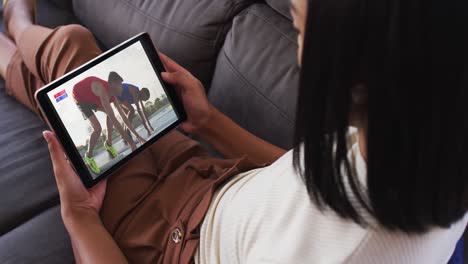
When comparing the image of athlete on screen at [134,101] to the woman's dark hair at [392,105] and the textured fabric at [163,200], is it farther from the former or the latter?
the woman's dark hair at [392,105]

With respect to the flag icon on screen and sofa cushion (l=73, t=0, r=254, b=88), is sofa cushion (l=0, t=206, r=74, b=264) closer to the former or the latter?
the flag icon on screen

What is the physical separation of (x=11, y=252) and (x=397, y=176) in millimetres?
764

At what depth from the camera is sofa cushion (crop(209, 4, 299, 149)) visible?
97 cm

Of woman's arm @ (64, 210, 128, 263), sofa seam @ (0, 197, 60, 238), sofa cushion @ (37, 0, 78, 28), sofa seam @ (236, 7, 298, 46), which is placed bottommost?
sofa seam @ (0, 197, 60, 238)

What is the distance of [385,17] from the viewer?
0.40 m

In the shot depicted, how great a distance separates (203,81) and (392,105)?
792mm

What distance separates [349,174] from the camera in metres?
0.52

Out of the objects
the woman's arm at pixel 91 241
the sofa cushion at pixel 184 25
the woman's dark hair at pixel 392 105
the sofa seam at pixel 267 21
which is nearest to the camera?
the woman's dark hair at pixel 392 105

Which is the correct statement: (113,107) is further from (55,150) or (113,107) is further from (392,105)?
(392,105)

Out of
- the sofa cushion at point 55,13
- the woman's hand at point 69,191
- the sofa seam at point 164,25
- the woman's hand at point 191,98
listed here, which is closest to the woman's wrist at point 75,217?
the woman's hand at point 69,191

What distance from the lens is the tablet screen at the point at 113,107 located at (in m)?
0.81

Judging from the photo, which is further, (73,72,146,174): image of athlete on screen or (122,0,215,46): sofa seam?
(122,0,215,46): sofa seam

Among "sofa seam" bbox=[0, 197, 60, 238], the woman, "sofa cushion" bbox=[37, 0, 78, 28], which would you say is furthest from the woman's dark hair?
"sofa cushion" bbox=[37, 0, 78, 28]

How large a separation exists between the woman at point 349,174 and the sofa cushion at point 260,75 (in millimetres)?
194
